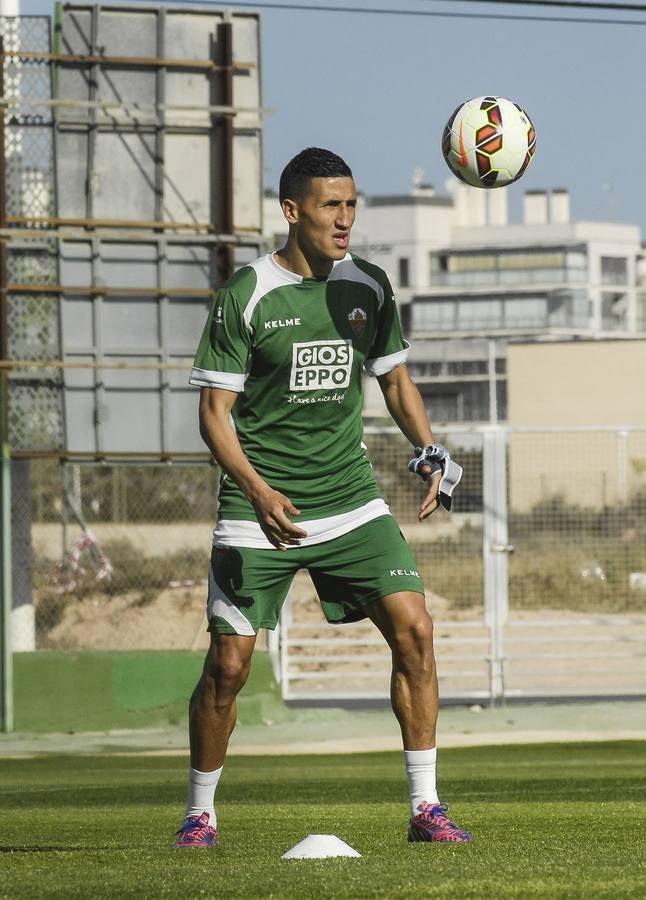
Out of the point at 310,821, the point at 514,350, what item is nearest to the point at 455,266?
the point at 514,350

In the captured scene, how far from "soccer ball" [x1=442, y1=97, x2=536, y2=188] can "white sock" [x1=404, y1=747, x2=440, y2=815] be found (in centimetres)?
261

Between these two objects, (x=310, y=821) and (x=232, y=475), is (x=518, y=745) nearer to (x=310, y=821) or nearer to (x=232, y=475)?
(x=310, y=821)

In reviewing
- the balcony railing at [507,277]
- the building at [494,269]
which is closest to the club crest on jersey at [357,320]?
the building at [494,269]

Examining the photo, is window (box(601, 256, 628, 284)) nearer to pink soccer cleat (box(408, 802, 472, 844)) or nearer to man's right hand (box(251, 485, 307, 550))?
pink soccer cleat (box(408, 802, 472, 844))

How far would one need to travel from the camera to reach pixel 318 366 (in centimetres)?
639

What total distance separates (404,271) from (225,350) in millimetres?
116562

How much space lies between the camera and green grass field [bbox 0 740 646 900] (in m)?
4.92

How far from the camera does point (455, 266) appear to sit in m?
122

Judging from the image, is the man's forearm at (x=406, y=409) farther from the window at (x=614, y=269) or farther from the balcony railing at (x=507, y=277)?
the window at (x=614, y=269)

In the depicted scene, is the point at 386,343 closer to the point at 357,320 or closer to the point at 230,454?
the point at 357,320

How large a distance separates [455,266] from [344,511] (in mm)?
116920

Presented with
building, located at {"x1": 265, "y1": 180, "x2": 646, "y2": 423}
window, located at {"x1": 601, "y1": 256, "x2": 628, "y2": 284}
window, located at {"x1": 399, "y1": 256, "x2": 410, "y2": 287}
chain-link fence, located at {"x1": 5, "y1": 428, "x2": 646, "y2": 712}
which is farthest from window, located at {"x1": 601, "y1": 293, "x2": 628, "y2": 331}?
chain-link fence, located at {"x1": 5, "y1": 428, "x2": 646, "y2": 712}

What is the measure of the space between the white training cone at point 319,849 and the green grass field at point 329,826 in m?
0.12

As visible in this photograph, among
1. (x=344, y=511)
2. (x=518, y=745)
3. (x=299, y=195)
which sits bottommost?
(x=518, y=745)
